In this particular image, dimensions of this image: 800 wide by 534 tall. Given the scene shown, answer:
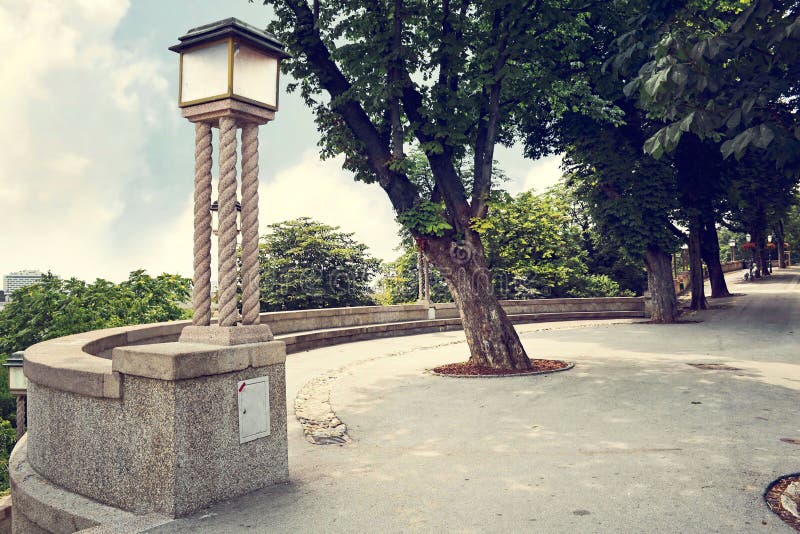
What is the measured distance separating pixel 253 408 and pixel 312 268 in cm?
2258

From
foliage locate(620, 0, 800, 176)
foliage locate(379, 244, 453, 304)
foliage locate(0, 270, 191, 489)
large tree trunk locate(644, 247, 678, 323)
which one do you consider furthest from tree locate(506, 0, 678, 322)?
foliage locate(620, 0, 800, 176)

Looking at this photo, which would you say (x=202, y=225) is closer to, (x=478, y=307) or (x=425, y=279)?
(x=478, y=307)

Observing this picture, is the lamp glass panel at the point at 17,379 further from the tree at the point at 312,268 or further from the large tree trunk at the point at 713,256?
the large tree trunk at the point at 713,256

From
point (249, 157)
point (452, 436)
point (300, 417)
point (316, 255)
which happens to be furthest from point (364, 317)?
point (249, 157)

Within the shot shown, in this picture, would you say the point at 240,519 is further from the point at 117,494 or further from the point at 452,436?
the point at 452,436

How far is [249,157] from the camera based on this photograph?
5270mm

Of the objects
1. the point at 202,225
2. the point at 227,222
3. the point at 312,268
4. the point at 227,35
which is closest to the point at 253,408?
the point at 227,222

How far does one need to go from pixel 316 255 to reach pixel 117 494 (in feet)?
76.6

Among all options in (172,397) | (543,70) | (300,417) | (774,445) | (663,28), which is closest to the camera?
(172,397)

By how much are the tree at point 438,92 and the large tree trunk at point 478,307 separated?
19 millimetres

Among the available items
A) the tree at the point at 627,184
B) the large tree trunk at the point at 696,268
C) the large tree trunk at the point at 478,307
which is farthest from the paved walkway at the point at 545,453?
the large tree trunk at the point at 696,268

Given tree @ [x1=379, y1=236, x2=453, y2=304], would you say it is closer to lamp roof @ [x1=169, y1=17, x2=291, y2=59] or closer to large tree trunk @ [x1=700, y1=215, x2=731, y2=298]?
large tree trunk @ [x1=700, y1=215, x2=731, y2=298]

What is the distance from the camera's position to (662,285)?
2138 cm

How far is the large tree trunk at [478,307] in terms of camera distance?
36.2 ft
